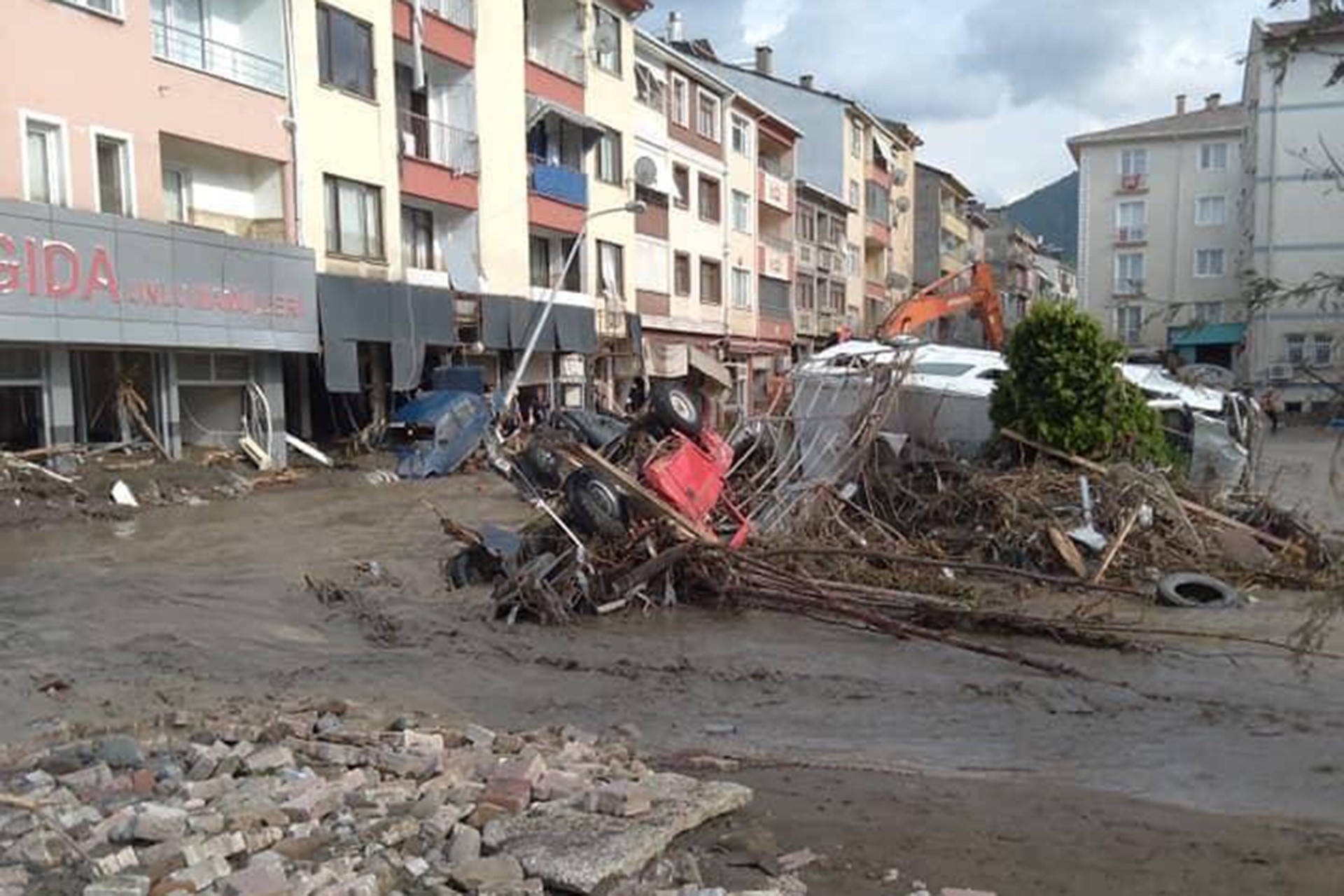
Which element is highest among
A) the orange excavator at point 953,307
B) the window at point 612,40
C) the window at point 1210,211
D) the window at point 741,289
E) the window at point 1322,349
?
the window at point 612,40

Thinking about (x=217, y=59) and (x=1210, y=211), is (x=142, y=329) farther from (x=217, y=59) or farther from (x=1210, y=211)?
(x=1210, y=211)

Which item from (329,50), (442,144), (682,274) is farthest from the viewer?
(682,274)

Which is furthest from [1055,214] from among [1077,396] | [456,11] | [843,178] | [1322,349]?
[1322,349]

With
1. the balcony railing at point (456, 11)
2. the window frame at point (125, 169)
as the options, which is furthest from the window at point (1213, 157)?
the window frame at point (125, 169)

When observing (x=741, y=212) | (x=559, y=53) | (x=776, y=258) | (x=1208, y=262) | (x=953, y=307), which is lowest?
(x=953, y=307)

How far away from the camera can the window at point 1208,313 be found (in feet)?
12.6

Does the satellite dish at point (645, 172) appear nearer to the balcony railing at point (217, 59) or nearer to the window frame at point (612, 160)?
the window frame at point (612, 160)

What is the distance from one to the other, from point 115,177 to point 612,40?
19.4 meters

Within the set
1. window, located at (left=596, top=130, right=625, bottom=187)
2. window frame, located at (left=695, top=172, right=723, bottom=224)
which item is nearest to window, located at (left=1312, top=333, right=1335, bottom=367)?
window, located at (left=596, top=130, right=625, bottom=187)

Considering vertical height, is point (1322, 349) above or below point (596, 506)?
above

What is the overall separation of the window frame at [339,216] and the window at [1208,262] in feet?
168

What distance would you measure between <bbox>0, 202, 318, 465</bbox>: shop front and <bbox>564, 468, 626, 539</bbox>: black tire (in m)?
10.8

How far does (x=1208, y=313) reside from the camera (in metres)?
3.90

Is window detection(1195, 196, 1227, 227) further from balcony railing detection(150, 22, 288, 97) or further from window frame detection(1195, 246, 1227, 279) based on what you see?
balcony railing detection(150, 22, 288, 97)
